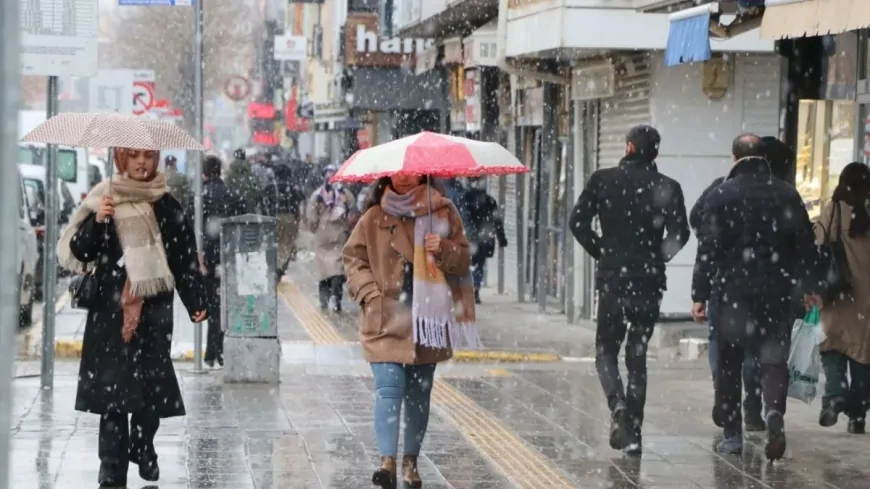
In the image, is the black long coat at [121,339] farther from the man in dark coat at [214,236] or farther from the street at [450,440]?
the man in dark coat at [214,236]

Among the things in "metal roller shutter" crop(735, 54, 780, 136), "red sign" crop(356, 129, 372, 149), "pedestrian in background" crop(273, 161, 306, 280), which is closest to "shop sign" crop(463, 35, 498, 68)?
"pedestrian in background" crop(273, 161, 306, 280)

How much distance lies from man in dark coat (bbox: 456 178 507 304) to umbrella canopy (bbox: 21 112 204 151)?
38.9ft

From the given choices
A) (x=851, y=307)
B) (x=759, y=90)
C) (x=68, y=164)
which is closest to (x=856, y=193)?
(x=851, y=307)

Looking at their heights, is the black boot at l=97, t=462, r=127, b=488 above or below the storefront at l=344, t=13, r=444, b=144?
below

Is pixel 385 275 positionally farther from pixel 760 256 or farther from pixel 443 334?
pixel 760 256

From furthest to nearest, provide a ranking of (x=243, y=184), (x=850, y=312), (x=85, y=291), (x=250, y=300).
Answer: (x=243, y=184) → (x=250, y=300) → (x=850, y=312) → (x=85, y=291)

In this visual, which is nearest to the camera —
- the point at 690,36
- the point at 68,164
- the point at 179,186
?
the point at 690,36

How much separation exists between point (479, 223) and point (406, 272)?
12557 mm

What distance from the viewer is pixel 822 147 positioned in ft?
44.0

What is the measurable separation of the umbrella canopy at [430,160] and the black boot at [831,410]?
9.99 feet

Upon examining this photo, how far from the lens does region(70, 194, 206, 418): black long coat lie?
7238 mm

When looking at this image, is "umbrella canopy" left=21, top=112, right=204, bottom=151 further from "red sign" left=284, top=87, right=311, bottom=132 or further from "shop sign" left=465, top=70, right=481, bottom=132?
"red sign" left=284, top=87, right=311, bottom=132

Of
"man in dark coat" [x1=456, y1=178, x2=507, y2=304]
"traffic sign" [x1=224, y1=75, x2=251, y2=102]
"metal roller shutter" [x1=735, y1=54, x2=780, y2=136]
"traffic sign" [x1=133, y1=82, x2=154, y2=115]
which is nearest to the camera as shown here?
"metal roller shutter" [x1=735, y1=54, x2=780, y2=136]

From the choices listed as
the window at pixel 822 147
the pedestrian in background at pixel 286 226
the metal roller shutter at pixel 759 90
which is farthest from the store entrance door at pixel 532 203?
the window at pixel 822 147
